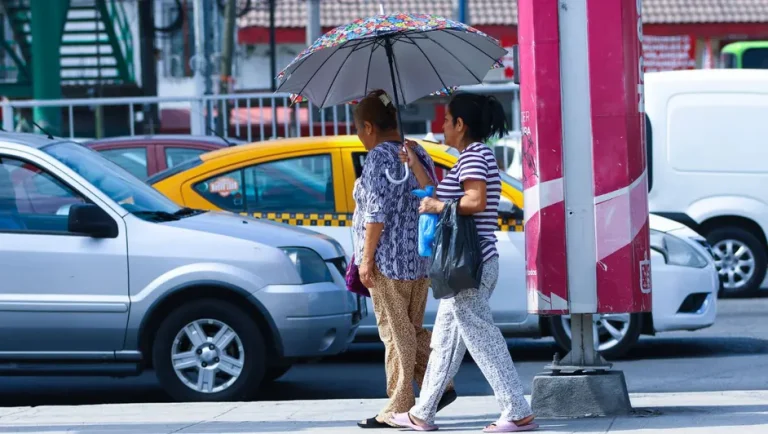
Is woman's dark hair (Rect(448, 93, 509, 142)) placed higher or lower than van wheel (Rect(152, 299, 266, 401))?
higher

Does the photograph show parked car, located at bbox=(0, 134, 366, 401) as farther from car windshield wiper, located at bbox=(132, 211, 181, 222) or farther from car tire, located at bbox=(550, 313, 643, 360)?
car tire, located at bbox=(550, 313, 643, 360)

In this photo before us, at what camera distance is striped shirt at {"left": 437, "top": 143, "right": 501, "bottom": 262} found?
6312mm

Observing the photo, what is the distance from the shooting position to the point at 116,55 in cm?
2411

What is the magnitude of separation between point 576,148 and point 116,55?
18.5 metres

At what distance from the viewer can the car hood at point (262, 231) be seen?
8.27m

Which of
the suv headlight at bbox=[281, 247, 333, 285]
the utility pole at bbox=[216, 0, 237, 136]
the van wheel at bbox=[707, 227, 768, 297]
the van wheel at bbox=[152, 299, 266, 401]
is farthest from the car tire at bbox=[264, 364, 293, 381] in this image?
the utility pole at bbox=[216, 0, 237, 136]

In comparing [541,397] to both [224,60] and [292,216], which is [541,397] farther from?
[224,60]

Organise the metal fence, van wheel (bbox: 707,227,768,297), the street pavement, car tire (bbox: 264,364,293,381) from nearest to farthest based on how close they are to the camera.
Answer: the street pavement < car tire (bbox: 264,364,293,381) < van wheel (bbox: 707,227,768,297) < the metal fence

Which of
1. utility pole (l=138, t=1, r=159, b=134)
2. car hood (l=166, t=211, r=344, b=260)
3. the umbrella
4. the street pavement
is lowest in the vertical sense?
the street pavement

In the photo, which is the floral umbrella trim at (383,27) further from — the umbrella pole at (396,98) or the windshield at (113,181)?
the windshield at (113,181)

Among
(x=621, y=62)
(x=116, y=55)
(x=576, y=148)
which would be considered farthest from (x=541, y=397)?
(x=116, y=55)

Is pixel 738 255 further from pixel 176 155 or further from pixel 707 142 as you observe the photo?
pixel 176 155

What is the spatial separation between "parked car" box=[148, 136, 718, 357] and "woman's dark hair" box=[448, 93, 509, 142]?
10.0 feet

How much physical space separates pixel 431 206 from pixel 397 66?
44.1 inches
